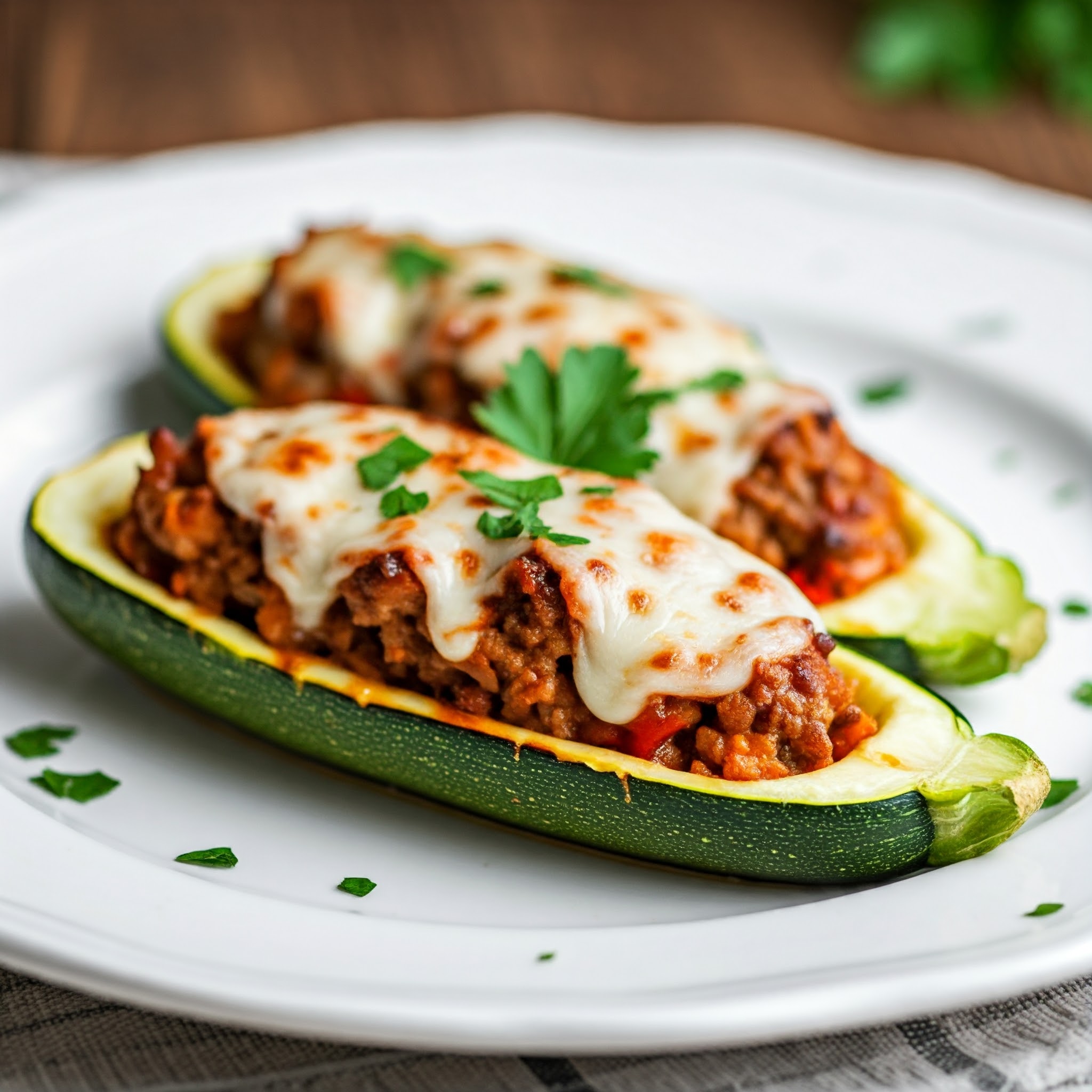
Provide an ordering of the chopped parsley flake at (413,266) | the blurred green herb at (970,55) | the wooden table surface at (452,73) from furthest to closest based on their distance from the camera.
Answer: the blurred green herb at (970,55) < the wooden table surface at (452,73) < the chopped parsley flake at (413,266)

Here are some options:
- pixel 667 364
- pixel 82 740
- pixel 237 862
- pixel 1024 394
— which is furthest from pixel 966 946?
pixel 1024 394

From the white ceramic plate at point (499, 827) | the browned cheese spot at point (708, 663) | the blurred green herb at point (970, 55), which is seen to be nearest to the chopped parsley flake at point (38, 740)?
the white ceramic plate at point (499, 827)

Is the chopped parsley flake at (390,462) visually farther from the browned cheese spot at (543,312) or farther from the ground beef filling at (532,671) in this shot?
the browned cheese spot at (543,312)

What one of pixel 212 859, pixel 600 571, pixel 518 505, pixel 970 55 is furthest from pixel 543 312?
pixel 970 55

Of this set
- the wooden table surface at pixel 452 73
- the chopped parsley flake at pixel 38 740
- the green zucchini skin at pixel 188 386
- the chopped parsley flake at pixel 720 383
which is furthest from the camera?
the wooden table surface at pixel 452 73

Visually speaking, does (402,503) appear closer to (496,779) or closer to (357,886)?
(496,779)

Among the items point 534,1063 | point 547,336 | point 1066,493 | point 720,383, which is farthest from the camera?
point 1066,493

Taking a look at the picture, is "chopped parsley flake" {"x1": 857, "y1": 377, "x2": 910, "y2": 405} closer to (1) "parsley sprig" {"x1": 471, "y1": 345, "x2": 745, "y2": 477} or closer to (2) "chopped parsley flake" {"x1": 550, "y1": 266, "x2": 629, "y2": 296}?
(2) "chopped parsley flake" {"x1": 550, "y1": 266, "x2": 629, "y2": 296}

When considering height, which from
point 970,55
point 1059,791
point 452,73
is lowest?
point 1059,791
